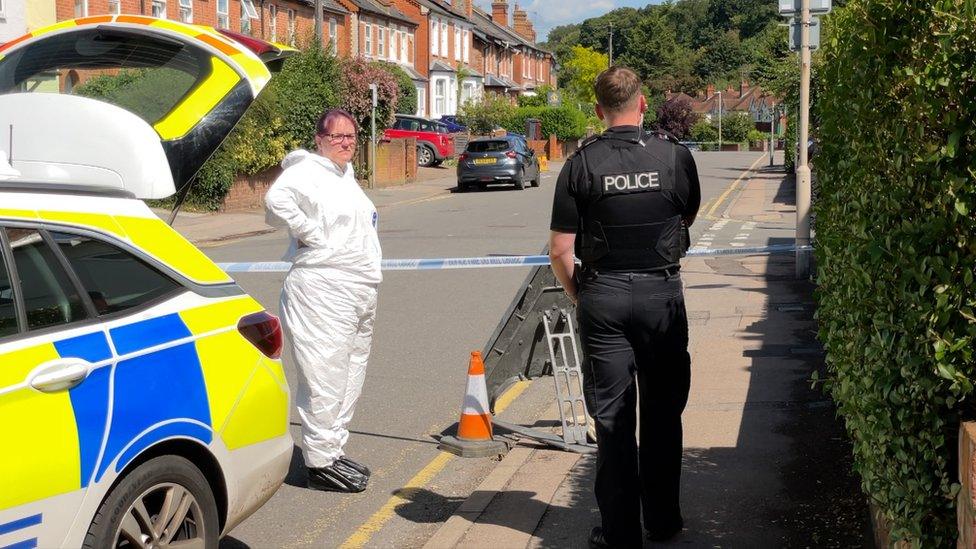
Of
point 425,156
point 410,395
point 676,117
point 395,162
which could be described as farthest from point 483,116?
point 410,395

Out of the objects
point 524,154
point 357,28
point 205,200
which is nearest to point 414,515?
point 205,200

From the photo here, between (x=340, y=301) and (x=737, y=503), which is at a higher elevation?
(x=340, y=301)

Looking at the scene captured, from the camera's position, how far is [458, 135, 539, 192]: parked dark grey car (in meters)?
35.8

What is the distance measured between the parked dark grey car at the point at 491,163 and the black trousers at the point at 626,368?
3110 cm

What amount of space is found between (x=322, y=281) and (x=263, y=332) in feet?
4.08

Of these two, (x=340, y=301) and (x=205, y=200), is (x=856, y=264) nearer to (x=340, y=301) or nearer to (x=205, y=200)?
(x=340, y=301)

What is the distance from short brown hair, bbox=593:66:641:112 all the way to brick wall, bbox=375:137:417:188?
104 ft

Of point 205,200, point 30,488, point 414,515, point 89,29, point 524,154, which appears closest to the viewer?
point 30,488

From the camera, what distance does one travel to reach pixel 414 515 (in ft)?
19.3

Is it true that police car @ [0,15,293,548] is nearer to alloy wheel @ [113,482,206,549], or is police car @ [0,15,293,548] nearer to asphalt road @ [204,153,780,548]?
alloy wheel @ [113,482,206,549]

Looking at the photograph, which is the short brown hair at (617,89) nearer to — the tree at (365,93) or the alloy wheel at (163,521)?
the alloy wheel at (163,521)

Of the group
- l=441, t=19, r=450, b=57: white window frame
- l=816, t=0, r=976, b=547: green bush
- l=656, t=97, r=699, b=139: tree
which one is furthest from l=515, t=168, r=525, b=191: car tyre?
l=656, t=97, r=699, b=139: tree

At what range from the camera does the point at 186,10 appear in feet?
124

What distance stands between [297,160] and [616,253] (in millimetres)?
2187
